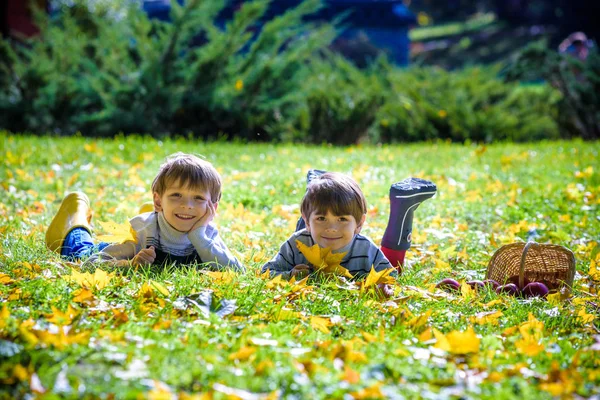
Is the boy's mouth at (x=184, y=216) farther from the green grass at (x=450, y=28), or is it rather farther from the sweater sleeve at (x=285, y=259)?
the green grass at (x=450, y=28)

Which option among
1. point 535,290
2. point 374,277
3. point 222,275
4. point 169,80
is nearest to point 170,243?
point 222,275

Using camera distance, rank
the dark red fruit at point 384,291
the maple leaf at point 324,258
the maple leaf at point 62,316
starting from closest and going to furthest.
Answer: the maple leaf at point 62,316
the dark red fruit at point 384,291
the maple leaf at point 324,258

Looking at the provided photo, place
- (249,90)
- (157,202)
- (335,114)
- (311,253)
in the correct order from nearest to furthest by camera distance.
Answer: (311,253) < (157,202) < (249,90) < (335,114)

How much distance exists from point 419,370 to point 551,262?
1.90 meters

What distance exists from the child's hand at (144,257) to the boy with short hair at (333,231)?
0.59 m

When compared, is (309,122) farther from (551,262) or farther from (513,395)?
(513,395)

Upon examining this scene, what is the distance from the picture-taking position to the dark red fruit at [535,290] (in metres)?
3.80

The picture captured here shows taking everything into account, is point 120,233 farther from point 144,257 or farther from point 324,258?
point 324,258

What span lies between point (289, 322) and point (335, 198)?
92 centimetres

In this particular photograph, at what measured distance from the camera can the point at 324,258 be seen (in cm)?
366

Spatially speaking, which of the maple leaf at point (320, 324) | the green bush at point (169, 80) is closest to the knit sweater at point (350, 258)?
the maple leaf at point (320, 324)

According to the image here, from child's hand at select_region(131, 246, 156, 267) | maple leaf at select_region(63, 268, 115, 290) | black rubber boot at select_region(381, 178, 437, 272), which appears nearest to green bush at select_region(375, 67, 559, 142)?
black rubber boot at select_region(381, 178, 437, 272)

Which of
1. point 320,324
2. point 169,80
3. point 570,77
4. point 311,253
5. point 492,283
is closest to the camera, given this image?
point 320,324

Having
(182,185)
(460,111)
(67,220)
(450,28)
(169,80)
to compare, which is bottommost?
(67,220)
